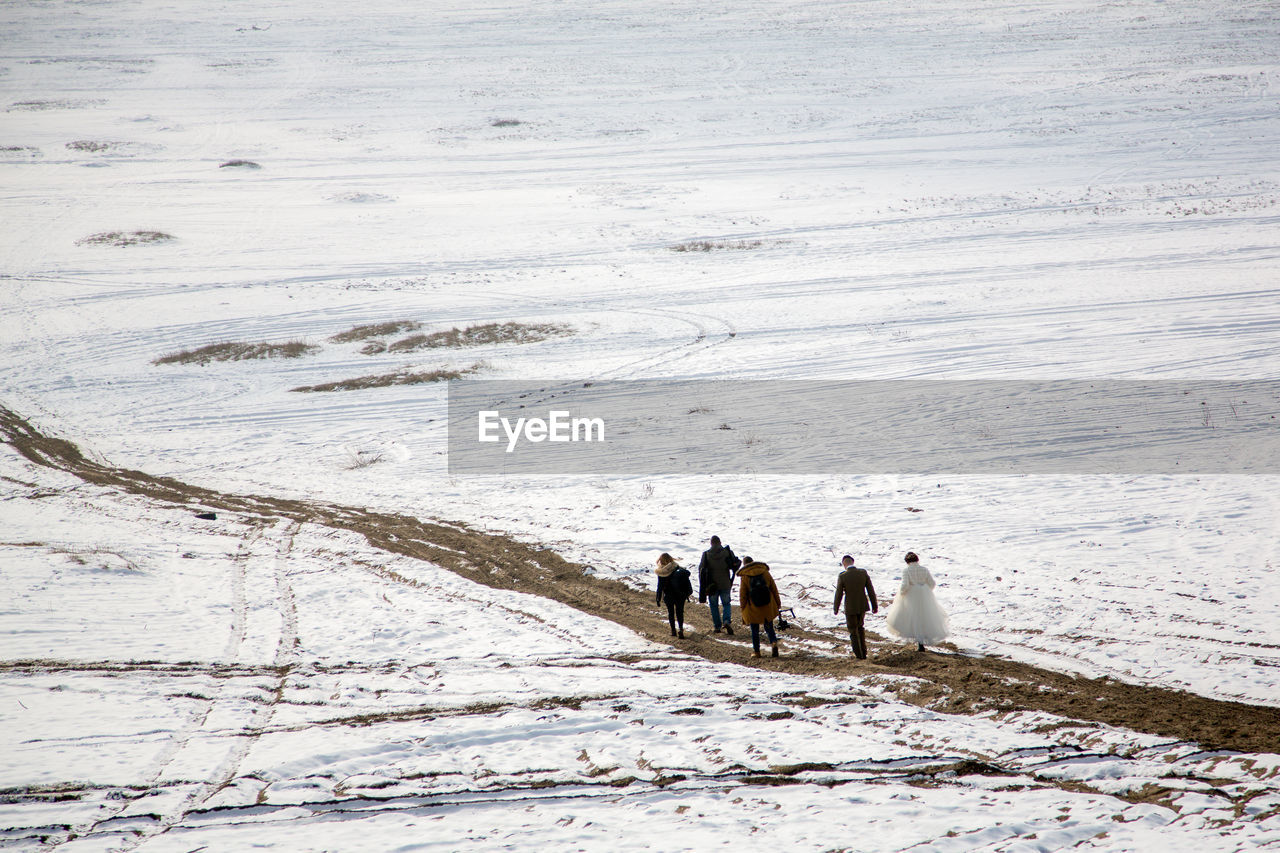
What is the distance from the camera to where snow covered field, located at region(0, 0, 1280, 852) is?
844 centimetres

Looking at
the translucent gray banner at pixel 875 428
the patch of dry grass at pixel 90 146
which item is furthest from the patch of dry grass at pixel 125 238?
the translucent gray banner at pixel 875 428

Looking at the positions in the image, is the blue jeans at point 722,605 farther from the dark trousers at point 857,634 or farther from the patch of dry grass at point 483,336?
the patch of dry grass at point 483,336

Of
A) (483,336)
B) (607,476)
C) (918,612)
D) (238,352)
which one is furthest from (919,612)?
(238,352)

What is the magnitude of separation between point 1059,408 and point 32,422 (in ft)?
94.3

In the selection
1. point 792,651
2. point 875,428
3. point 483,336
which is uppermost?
point 483,336

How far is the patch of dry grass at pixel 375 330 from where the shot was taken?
3159 centimetres

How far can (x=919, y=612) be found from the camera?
38.3 feet

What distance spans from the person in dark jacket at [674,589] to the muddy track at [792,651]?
0.85 ft

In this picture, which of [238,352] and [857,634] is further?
[238,352]

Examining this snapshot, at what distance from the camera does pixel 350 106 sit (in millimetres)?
72625

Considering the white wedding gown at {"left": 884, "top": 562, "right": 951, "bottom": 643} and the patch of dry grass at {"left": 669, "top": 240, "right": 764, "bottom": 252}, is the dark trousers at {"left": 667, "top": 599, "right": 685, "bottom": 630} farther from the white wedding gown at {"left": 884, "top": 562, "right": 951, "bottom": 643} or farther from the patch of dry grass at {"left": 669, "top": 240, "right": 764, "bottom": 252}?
the patch of dry grass at {"left": 669, "top": 240, "right": 764, "bottom": 252}

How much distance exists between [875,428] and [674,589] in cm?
1133

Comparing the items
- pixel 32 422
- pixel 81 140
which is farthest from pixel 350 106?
pixel 32 422

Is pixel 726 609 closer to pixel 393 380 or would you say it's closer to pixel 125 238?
pixel 393 380
